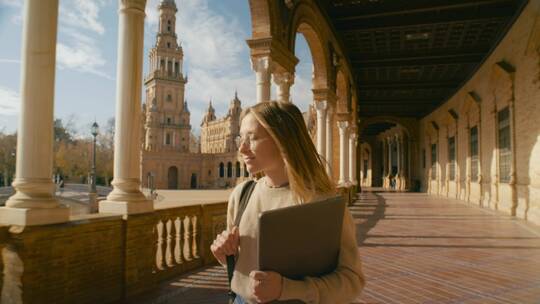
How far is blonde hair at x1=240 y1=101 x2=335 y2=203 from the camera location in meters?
1.37

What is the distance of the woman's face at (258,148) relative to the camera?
4.65ft

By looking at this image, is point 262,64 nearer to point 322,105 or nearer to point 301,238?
point 322,105

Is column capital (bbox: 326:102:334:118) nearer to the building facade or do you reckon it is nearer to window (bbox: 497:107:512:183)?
window (bbox: 497:107:512:183)

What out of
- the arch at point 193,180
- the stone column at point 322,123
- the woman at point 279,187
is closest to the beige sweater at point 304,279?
the woman at point 279,187

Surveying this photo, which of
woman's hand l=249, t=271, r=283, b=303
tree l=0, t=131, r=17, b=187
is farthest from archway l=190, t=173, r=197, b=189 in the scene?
woman's hand l=249, t=271, r=283, b=303

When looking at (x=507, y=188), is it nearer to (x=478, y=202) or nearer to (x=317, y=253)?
(x=478, y=202)

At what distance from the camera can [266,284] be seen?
117 cm

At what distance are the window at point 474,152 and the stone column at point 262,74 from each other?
12.6 metres

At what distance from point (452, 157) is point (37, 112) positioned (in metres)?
22.1

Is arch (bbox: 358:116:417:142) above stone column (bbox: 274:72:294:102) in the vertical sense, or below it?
above

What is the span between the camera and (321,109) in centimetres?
1318

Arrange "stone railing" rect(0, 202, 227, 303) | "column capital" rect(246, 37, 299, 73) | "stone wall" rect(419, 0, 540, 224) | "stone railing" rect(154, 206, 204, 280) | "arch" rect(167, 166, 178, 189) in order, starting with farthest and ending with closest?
"arch" rect(167, 166, 178, 189)
"stone wall" rect(419, 0, 540, 224)
"column capital" rect(246, 37, 299, 73)
"stone railing" rect(154, 206, 204, 280)
"stone railing" rect(0, 202, 227, 303)

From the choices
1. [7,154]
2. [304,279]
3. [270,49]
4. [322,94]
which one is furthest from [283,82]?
[7,154]

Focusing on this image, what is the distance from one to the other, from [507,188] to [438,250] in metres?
7.39
